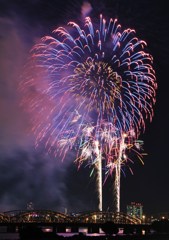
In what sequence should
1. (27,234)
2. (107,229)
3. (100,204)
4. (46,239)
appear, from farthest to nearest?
(107,229)
(27,234)
(46,239)
(100,204)

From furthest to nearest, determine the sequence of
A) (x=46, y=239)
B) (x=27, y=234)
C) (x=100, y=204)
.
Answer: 1. (x=27, y=234)
2. (x=46, y=239)
3. (x=100, y=204)

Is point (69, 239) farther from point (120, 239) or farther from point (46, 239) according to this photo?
point (120, 239)

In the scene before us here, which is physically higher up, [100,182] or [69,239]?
[100,182]

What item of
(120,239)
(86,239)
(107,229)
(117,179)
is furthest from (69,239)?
(107,229)

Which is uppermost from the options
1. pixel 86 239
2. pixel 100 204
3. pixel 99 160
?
pixel 99 160

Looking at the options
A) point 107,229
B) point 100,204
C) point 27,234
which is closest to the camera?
point 100,204

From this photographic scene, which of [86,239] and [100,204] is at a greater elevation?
[100,204]

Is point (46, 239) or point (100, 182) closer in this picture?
point (100, 182)

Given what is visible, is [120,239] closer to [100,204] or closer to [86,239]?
[86,239]

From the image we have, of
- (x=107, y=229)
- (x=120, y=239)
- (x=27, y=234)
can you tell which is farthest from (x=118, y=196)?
(x=107, y=229)
